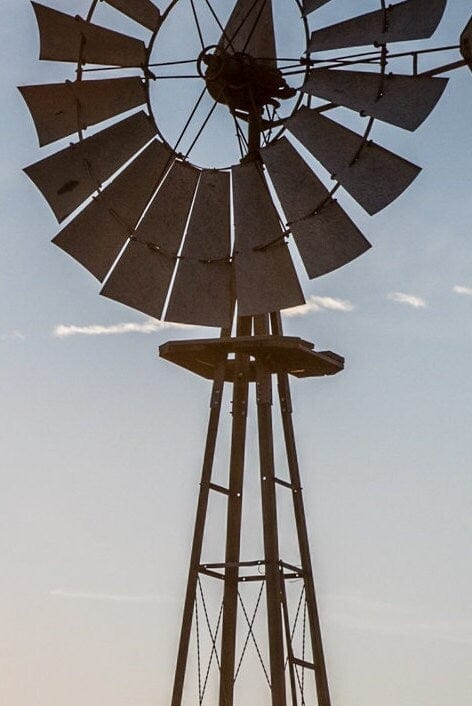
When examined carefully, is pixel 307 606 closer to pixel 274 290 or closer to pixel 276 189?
pixel 274 290

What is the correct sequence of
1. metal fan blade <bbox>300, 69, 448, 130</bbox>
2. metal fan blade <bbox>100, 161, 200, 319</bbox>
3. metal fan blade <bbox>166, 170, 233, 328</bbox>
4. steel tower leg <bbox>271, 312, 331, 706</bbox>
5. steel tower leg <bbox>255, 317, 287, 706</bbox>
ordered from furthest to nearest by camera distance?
metal fan blade <bbox>100, 161, 200, 319</bbox> < metal fan blade <bbox>166, 170, 233, 328</bbox> < steel tower leg <bbox>271, 312, 331, 706</bbox> < steel tower leg <bbox>255, 317, 287, 706</bbox> < metal fan blade <bbox>300, 69, 448, 130</bbox>

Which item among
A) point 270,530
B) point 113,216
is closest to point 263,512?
point 270,530

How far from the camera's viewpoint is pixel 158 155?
48.6ft

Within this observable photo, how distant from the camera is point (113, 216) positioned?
14586 mm

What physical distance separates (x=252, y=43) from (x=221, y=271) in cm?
224

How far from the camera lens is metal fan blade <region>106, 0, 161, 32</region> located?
1474 cm

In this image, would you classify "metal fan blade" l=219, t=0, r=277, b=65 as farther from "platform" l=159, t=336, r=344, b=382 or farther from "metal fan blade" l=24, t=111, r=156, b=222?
"platform" l=159, t=336, r=344, b=382

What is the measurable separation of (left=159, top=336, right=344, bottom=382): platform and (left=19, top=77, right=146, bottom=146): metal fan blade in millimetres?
2253

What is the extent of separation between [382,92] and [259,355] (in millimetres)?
2606

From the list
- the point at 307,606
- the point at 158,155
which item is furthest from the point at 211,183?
the point at 307,606

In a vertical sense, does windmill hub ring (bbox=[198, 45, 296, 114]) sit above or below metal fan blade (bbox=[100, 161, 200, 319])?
above

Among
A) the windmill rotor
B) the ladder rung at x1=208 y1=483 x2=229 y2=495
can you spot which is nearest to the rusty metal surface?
the windmill rotor

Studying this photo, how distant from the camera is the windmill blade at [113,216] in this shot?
47.4 feet

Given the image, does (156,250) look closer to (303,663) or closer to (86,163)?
(86,163)
